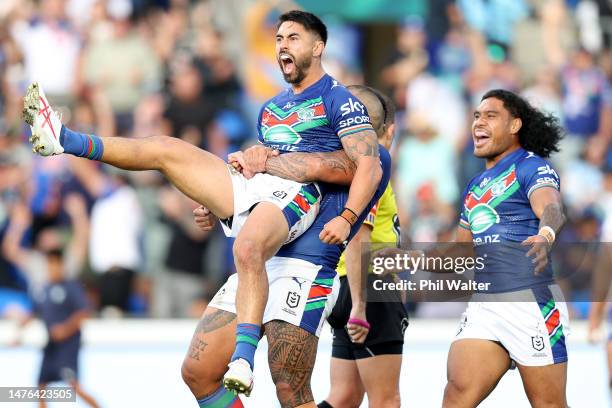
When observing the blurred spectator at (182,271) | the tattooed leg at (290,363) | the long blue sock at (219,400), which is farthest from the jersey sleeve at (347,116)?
the blurred spectator at (182,271)

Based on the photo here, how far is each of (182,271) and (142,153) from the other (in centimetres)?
802

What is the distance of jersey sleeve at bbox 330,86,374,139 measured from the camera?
23.5 feet

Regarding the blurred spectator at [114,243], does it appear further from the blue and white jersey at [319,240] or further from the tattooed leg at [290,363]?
the tattooed leg at [290,363]

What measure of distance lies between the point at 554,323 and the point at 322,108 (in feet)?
6.49

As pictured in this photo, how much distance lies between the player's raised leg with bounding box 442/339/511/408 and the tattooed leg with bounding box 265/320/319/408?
0.99 m

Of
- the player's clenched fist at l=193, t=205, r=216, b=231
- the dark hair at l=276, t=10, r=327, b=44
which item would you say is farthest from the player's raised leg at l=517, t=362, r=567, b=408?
the dark hair at l=276, t=10, r=327, b=44

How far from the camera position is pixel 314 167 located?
23.5 feet

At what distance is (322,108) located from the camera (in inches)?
286

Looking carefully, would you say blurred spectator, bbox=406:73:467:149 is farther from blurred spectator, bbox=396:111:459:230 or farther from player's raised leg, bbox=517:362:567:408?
player's raised leg, bbox=517:362:567:408

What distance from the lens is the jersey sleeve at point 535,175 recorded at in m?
7.43

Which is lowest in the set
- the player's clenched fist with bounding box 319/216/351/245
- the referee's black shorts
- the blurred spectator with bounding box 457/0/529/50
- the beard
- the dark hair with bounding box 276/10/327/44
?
the referee's black shorts

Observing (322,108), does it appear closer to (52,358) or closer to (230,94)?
(52,358)

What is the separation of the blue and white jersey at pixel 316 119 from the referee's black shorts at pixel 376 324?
128cm

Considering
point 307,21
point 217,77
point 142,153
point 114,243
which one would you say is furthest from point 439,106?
point 142,153
